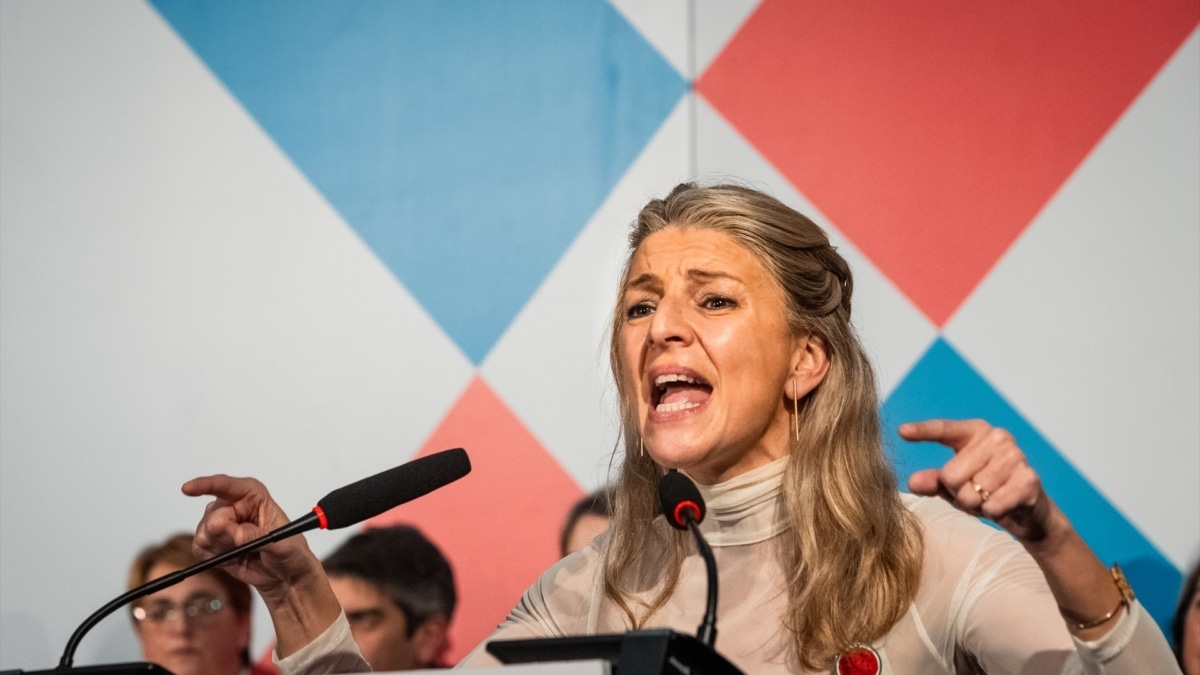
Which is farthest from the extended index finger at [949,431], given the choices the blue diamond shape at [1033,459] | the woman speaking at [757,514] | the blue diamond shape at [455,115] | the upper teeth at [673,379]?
the blue diamond shape at [455,115]

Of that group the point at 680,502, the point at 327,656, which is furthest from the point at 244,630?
the point at 680,502

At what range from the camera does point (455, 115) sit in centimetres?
267

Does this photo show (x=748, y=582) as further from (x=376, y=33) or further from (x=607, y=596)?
(x=376, y=33)

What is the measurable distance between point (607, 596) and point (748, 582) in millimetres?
237

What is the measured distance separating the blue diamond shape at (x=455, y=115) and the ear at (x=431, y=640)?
542mm

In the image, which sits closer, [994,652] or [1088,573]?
[1088,573]

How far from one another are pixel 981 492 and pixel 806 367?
2.70 ft

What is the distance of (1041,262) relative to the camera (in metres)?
2.47

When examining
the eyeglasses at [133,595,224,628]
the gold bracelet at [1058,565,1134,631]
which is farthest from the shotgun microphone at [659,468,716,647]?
the eyeglasses at [133,595,224,628]

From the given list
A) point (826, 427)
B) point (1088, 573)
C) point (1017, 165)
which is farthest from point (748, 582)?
point (1017, 165)

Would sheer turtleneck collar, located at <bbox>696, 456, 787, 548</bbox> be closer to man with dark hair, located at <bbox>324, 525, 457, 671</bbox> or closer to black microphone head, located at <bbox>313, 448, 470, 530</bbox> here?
black microphone head, located at <bbox>313, 448, 470, 530</bbox>

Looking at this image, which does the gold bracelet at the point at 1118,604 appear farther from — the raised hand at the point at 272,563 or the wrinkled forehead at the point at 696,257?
the raised hand at the point at 272,563

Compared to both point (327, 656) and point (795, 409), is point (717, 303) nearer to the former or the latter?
point (795, 409)

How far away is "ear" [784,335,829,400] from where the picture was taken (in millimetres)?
2014
